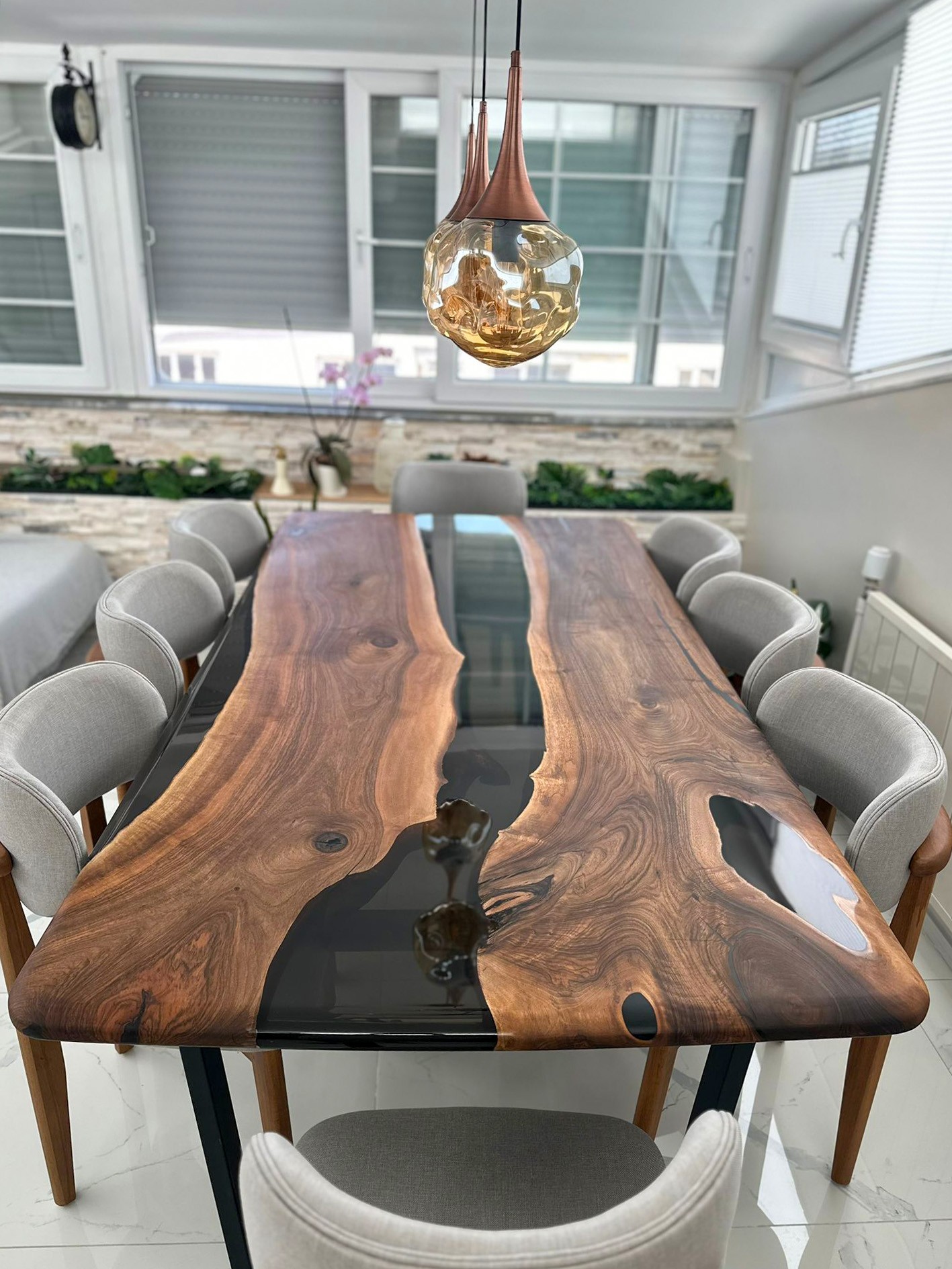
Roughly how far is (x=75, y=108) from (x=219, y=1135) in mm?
3622

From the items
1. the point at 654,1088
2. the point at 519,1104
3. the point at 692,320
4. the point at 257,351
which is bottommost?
the point at 519,1104

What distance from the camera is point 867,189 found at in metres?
3.13

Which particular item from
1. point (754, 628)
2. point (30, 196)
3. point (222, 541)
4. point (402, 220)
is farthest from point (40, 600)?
point (754, 628)

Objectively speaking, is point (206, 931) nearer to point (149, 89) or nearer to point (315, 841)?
point (315, 841)

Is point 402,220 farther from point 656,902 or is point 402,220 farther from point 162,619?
point 656,902

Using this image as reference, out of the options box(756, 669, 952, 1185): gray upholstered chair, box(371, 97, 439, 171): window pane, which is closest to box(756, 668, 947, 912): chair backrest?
box(756, 669, 952, 1185): gray upholstered chair

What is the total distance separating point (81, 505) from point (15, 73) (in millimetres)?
1663

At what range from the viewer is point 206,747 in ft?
5.45

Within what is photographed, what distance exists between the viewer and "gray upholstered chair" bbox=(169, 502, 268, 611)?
8.62 feet

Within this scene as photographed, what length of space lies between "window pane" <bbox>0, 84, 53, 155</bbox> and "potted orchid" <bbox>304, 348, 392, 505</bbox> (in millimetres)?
1400

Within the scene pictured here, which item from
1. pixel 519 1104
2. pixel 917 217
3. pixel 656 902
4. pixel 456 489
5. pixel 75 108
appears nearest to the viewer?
pixel 656 902

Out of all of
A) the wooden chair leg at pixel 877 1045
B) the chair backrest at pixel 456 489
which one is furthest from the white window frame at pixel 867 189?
the wooden chair leg at pixel 877 1045

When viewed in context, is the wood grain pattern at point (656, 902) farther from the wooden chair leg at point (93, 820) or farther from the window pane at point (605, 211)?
the window pane at point (605, 211)

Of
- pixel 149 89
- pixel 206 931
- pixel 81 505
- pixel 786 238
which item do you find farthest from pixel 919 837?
pixel 149 89
